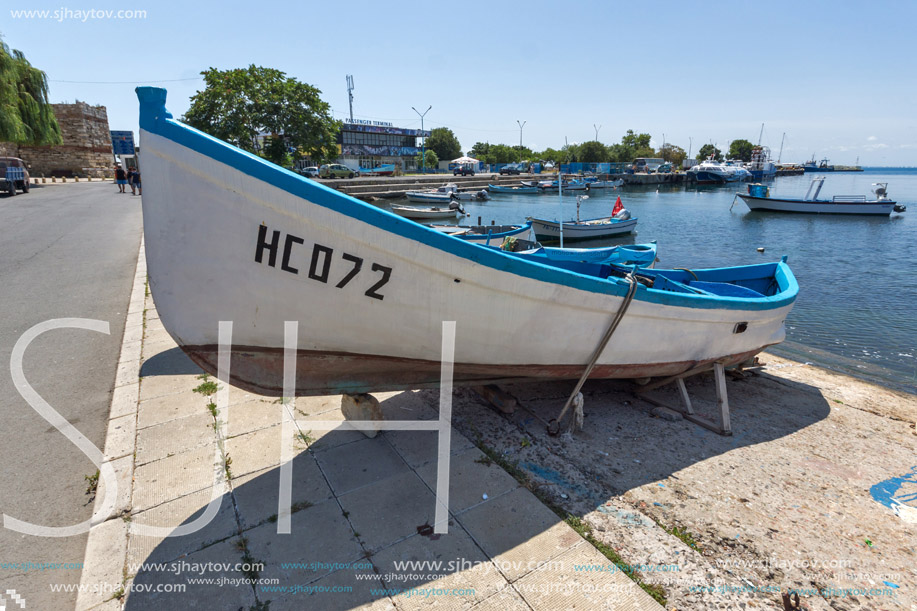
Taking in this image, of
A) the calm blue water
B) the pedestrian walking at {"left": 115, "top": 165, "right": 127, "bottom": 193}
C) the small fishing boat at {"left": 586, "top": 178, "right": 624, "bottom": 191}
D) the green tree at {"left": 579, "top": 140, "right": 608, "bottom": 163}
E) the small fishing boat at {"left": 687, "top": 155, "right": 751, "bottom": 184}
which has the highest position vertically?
Result: the green tree at {"left": 579, "top": 140, "right": 608, "bottom": 163}

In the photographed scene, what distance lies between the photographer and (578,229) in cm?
2056

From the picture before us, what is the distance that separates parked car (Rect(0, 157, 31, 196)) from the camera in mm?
22047

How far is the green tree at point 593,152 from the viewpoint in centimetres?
8631

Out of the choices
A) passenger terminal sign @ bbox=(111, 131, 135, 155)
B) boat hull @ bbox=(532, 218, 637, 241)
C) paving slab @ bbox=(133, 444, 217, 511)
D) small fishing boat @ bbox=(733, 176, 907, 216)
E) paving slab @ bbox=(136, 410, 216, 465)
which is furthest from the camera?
passenger terminal sign @ bbox=(111, 131, 135, 155)

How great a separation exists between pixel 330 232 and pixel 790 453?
179 inches

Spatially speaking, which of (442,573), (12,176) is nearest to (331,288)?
(442,573)

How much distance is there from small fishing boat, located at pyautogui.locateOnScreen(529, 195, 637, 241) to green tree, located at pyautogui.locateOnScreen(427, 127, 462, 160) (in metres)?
69.2

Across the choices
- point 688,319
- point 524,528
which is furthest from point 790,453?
point 524,528

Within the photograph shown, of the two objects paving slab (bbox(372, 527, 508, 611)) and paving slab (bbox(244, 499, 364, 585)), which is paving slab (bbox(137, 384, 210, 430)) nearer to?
paving slab (bbox(244, 499, 364, 585))

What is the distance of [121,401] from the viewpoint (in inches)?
169

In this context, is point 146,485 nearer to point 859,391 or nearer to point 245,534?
point 245,534

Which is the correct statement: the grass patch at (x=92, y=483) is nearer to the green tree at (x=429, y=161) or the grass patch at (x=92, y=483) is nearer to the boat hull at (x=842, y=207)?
the boat hull at (x=842, y=207)

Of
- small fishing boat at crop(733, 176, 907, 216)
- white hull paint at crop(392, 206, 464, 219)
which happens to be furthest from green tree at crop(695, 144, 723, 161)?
white hull paint at crop(392, 206, 464, 219)

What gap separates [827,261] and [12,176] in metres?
39.5
